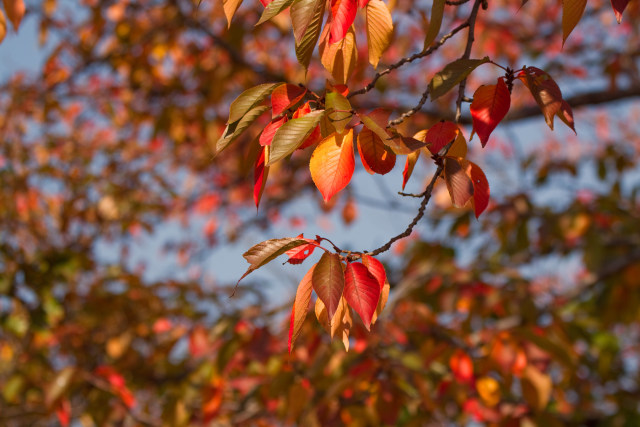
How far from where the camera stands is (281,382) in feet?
6.35

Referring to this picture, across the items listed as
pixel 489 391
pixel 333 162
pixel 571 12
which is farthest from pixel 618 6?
pixel 489 391

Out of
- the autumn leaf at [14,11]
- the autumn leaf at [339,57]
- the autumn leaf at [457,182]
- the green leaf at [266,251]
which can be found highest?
the autumn leaf at [14,11]

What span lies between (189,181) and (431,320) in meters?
3.70

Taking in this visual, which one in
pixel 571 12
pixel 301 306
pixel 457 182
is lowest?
pixel 301 306

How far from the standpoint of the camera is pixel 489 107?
2.83 feet

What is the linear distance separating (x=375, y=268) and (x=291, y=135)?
0.24 metres

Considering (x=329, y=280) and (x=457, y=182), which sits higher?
(x=457, y=182)

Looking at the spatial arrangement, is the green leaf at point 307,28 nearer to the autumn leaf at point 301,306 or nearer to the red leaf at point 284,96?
the red leaf at point 284,96

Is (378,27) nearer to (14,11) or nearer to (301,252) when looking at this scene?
(301,252)

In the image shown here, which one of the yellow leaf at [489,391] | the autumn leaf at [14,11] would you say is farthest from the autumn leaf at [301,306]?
the yellow leaf at [489,391]

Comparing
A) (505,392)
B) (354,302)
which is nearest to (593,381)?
(505,392)

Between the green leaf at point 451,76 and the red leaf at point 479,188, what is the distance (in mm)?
133

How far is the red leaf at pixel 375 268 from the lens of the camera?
853mm

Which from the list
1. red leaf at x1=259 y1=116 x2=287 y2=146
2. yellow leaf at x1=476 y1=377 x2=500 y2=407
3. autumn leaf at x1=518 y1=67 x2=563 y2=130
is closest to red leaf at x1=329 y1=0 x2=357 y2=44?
red leaf at x1=259 y1=116 x2=287 y2=146
